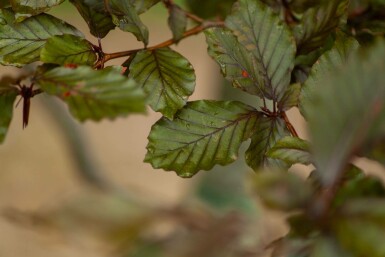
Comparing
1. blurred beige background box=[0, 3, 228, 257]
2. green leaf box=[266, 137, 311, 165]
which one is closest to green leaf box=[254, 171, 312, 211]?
green leaf box=[266, 137, 311, 165]

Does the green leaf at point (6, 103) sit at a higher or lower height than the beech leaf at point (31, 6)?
lower

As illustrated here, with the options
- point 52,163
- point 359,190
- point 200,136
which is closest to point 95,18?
point 200,136

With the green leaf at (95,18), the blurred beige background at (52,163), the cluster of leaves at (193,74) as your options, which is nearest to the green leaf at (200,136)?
the cluster of leaves at (193,74)

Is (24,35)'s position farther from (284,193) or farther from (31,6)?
(284,193)

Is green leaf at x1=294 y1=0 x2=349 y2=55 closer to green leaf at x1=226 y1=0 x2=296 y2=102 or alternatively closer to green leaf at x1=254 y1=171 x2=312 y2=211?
green leaf at x1=226 y1=0 x2=296 y2=102

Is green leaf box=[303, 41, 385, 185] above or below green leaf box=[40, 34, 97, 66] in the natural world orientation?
below

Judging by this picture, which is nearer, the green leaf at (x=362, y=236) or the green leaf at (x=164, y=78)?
the green leaf at (x=362, y=236)

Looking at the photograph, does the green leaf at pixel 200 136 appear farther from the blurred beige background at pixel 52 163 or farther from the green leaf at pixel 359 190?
the blurred beige background at pixel 52 163
